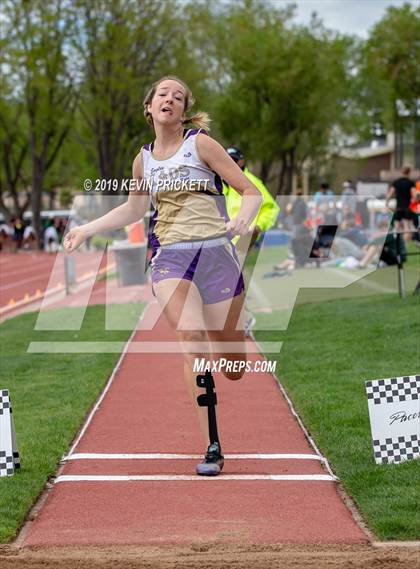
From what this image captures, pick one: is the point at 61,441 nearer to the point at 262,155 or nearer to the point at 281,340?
the point at 281,340

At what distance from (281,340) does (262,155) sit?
1788 inches

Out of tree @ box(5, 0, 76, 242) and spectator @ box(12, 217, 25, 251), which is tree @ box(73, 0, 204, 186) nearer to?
tree @ box(5, 0, 76, 242)

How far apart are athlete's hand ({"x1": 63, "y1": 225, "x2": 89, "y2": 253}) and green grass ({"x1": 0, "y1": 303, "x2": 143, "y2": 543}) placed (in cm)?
135

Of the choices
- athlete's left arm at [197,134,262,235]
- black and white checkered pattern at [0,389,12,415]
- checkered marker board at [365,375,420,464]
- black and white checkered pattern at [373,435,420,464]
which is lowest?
black and white checkered pattern at [373,435,420,464]

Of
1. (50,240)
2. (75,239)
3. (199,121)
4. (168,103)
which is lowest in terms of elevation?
(50,240)

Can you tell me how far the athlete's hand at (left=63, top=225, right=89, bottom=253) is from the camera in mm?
6793

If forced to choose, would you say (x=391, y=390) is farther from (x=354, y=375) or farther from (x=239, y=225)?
(x=354, y=375)

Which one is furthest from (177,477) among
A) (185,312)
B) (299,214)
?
(299,214)

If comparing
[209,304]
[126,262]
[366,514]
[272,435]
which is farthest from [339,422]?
[126,262]

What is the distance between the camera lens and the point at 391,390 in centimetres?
681

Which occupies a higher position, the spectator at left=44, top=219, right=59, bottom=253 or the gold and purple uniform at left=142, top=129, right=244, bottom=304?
the gold and purple uniform at left=142, top=129, right=244, bottom=304

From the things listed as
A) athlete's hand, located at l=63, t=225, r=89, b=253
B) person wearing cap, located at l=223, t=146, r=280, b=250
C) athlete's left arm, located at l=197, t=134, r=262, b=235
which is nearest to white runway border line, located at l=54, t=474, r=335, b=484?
athlete's hand, located at l=63, t=225, r=89, b=253

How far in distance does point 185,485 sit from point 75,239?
1.58 meters

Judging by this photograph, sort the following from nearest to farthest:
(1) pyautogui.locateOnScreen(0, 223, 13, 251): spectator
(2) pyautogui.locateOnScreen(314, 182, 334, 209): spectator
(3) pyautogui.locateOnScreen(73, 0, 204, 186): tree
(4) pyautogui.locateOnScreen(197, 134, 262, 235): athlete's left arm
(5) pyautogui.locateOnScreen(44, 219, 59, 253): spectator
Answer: (4) pyautogui.locateOnScreen(197, 134, 262, 235): athlete's left arm → (2) pyautogui.locateOnScreen(314, 182, 334, 209): spectator → (3) pyautogui.locateOnScreen(73, 0, 204, 186): tree → (5) pyautogui.locateOnScreen(44, 219, 59, 253): spectator → (1) pyautogui.locateOnScreen(0, 223, 13, 251): spectator
